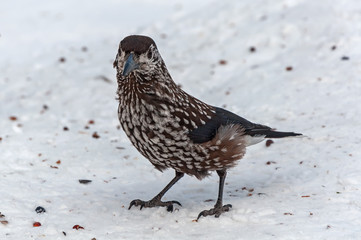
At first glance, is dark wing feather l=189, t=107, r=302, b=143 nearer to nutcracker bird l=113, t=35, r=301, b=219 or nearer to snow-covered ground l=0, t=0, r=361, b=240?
nutcracker bird l=113, t=35, r=301, b=219

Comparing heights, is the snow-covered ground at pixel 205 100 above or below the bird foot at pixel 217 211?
above

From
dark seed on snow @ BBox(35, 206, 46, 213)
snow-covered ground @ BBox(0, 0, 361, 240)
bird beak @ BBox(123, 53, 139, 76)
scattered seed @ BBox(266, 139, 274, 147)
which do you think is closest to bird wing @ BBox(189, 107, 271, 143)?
snow-covered ground @ BBox(0, 0, 361, 240)

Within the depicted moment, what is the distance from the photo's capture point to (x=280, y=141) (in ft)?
21.2

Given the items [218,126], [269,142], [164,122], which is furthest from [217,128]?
[269,142]

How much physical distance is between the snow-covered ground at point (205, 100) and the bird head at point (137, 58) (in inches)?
45.6

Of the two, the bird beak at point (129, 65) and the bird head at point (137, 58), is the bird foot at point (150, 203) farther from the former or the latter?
the bird beak at point (129, 65)

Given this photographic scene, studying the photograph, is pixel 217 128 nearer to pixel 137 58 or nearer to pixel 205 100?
pixel 137 58

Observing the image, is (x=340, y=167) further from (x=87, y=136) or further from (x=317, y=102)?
(x=87, y=136)

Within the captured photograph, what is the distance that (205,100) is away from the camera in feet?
26.1

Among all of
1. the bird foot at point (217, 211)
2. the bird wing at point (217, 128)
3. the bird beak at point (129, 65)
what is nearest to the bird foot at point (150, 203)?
the bird foot at point (217, 211)

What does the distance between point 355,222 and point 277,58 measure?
4274mm

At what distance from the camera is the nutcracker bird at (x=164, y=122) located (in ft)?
15.5

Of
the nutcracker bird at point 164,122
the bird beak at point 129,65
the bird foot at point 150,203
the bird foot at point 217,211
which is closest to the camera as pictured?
the bird beak at point 129,65

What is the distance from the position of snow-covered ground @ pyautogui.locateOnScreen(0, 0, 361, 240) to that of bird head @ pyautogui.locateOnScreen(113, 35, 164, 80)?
116cm
